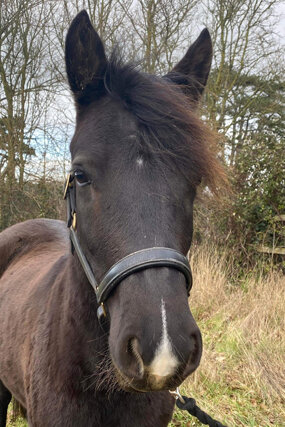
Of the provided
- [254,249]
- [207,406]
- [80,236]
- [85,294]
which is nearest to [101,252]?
[80,236]

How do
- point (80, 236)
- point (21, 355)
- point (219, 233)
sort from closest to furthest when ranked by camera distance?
point (80, 236) < point (21, 355) < point (219, 233)

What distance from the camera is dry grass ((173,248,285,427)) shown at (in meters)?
3.39

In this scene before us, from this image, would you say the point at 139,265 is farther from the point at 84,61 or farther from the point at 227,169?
the point at 227,169

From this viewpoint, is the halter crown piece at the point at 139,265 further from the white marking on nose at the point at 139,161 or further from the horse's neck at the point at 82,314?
the white marking on nose at the point at 139,161

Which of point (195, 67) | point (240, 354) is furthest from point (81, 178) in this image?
point (240, 354)

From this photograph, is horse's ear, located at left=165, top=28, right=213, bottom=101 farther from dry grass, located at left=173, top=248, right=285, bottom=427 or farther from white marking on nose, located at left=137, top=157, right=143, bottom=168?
dry grass, located at left=173, top=248, right=285, bottom=427

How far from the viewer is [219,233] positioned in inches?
305

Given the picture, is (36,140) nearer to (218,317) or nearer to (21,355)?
(218,317)

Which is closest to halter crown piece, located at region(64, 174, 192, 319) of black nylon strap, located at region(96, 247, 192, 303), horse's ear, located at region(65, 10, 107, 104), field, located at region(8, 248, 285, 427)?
black nylon strap, located at region(96, 247, 192, 303)

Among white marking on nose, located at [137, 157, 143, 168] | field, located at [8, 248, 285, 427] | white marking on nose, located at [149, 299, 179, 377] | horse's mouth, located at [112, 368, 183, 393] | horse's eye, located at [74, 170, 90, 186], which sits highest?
white marking on nose, located at [137, 157, 143, 168]

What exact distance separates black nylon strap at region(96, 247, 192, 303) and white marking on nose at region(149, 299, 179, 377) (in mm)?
173

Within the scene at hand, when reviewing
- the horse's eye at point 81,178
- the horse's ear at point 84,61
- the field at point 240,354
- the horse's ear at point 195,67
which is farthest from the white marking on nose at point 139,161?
the field at point 240,354

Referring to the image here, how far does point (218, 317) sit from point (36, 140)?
695cm

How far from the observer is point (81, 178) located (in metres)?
1.62
